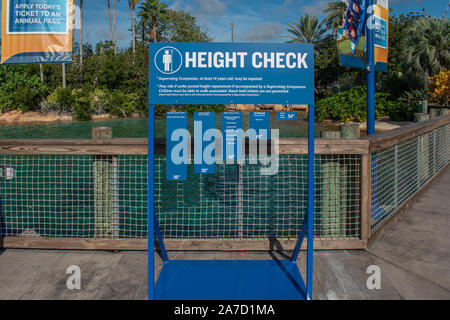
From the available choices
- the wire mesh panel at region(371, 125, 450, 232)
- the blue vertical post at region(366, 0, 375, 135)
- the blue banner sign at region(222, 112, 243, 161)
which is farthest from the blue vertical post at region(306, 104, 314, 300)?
the blue vertical post at region(366, 0, 375, 135)

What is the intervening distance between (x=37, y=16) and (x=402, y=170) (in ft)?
17.4

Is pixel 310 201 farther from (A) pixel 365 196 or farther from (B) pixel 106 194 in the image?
(B) pixel 106 194

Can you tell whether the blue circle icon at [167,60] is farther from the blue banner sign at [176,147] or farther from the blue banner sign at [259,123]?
the blue banner sign at [259,123]

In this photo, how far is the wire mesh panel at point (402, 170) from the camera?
4965 millimetres

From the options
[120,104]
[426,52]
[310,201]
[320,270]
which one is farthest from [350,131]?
[120,104]

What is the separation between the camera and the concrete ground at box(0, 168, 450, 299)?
3326 mm

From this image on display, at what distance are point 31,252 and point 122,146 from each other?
1.49m

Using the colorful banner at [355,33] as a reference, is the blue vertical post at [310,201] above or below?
below

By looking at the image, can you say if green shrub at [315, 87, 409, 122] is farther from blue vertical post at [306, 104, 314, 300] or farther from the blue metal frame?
the blue metal frame

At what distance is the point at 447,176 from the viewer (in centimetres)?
832

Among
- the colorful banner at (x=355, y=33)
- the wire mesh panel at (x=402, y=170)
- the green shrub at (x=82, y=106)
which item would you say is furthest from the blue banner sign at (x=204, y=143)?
the green shrub at (x=82, y=106)

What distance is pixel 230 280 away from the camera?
3.48 meters

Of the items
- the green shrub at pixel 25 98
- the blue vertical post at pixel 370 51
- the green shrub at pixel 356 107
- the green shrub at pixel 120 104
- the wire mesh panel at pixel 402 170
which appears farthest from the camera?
the green shrub at pixel 120 104

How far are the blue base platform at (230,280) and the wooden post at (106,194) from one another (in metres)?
0.90
